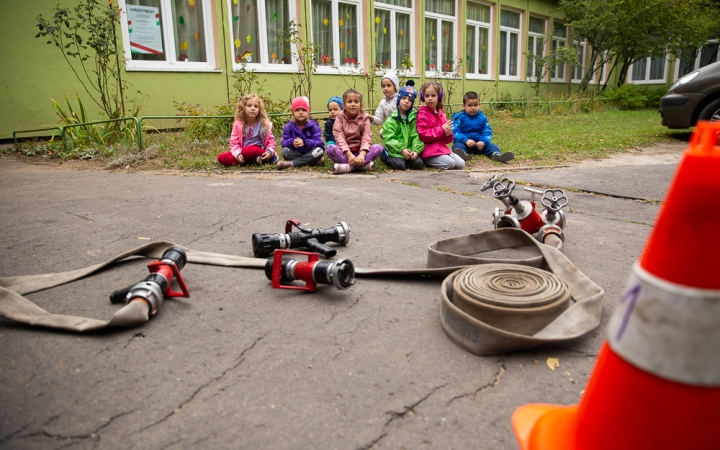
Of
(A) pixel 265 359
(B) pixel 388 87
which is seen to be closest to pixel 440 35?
(B) pixel 388 87

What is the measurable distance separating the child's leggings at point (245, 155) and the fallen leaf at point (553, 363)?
600 centimetres

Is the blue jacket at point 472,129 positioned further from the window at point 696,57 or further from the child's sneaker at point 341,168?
the window at point 696,57

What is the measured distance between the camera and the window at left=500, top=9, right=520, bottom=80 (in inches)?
802

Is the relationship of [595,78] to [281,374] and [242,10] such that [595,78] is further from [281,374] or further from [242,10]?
[281,374]

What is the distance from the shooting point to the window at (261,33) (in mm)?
12219

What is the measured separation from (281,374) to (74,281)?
1.53 metres

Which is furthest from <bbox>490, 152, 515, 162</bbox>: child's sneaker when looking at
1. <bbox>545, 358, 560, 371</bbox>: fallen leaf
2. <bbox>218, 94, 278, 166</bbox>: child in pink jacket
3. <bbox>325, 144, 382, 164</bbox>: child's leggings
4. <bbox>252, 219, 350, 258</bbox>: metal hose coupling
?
<bbox>545, 358, 560, 371</bbox>: fallen leaf

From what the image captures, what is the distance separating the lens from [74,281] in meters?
2.67

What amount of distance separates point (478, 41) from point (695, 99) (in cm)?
1101

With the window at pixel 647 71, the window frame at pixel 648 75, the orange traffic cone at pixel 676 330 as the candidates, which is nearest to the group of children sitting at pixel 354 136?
the orange traffic cone at pixel 676 330

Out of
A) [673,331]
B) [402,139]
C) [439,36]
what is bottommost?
[673,331]

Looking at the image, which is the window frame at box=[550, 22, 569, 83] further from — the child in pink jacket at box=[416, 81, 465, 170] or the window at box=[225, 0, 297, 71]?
the child in pink jacket at box=[416, 81, 465, 170]

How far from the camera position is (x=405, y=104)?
7.32 m

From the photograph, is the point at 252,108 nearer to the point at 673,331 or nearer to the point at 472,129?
the point at 472,129
